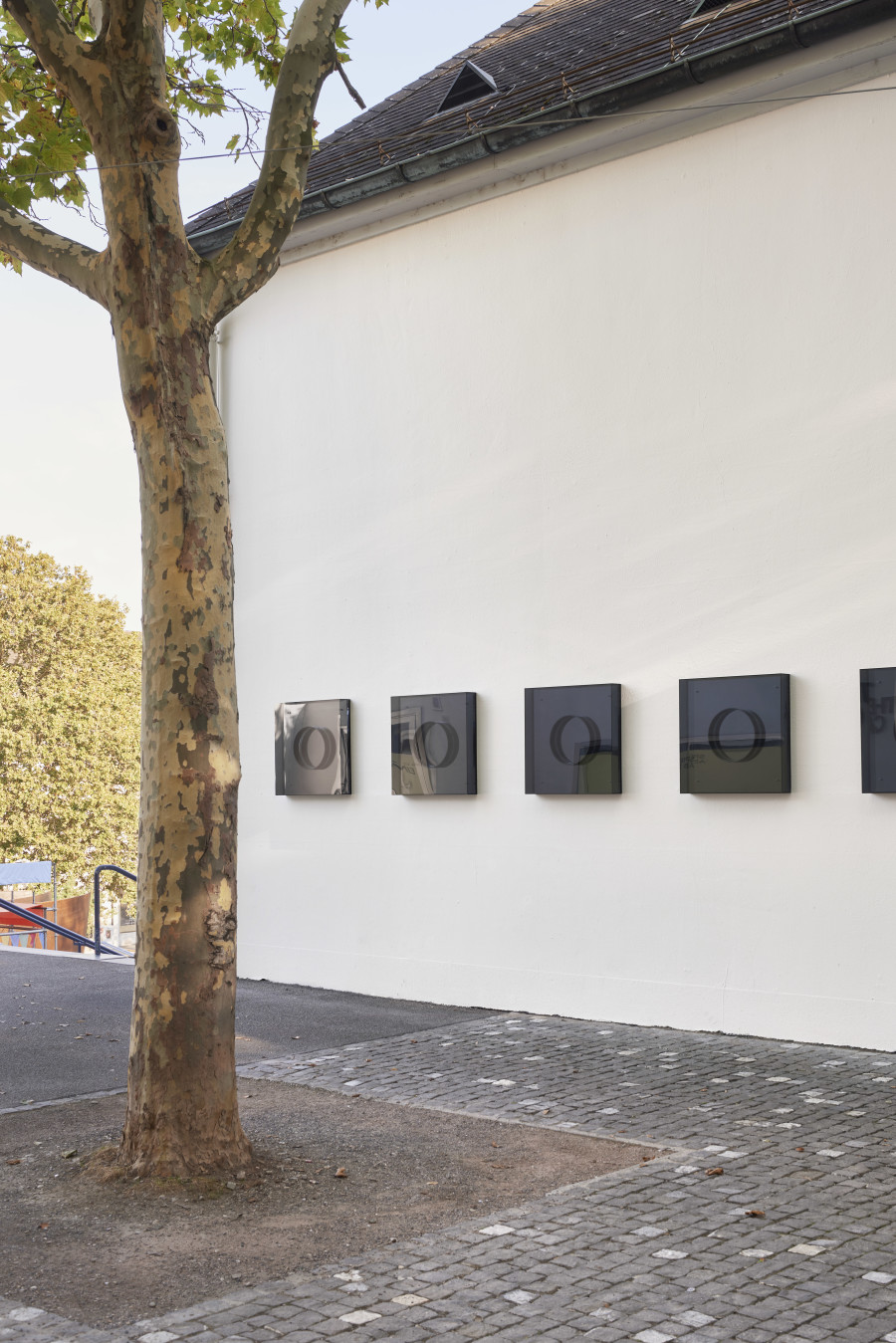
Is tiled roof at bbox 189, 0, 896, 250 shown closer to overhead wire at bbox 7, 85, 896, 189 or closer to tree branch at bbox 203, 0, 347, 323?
overhead wire at bbox 7, 85, 896, 189

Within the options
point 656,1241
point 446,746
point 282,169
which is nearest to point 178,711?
point 282,169

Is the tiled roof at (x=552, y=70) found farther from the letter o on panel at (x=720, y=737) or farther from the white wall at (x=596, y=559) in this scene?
the letter o on panel at (x=720, y=737)

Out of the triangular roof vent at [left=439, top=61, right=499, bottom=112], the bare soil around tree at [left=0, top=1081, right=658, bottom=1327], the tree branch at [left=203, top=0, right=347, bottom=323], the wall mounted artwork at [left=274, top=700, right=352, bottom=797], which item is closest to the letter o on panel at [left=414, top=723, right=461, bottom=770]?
the wall mounted artwork at [left=274, top=700, right=352, bottom=797]

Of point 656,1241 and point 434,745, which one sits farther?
point 434,745

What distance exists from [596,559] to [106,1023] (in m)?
4.94

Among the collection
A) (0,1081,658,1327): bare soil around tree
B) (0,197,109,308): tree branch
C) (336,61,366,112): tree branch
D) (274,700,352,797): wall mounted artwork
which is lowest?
(0,1081,658,1327): bare soil around tree

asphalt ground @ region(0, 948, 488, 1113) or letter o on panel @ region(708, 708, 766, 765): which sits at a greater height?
letter o on panel @ region(708, 708, 766, 765)

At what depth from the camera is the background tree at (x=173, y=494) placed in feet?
18.2

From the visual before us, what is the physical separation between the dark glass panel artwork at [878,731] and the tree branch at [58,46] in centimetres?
549

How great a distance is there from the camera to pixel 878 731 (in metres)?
8.16

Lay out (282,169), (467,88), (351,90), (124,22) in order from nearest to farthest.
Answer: (124,22)
(282,169)
(351,90)
(467,88)

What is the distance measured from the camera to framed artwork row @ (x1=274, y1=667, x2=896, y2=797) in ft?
28.0

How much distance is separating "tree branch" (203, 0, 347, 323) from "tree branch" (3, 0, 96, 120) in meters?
0.85

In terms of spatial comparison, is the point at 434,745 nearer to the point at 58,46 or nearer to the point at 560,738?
the point at 560,738
